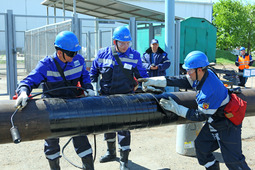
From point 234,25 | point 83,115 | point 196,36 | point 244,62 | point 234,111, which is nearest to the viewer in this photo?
point 83,115

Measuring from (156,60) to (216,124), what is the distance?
358 centimetres

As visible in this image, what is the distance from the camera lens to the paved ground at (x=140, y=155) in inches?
155

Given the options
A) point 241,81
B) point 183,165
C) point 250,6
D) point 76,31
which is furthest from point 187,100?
point 250,6

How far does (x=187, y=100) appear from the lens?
3201 millimetres

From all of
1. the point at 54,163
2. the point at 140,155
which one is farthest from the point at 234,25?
the point at 54,163

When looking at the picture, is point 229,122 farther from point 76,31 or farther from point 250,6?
point 250,6

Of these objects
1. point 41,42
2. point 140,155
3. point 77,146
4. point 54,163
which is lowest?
point 140,155

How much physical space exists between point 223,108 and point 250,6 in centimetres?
3665

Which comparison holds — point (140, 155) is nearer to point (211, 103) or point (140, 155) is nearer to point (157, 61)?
point (211, 103)

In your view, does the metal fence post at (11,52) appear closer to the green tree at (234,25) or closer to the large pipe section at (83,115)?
the large pipe section at (83,115)

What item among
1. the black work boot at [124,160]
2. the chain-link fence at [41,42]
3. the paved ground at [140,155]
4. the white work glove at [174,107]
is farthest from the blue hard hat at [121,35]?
the chain-link fence at [41,42]

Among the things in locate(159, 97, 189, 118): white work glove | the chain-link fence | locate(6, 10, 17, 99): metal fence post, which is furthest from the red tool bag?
locate(6, 10, 17, 99): metal fence post

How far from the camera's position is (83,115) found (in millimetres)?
2658

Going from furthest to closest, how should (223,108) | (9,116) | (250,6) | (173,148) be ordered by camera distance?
1. (250,6)
2. (173,148)
3. (223,108)
4. (9,116)
